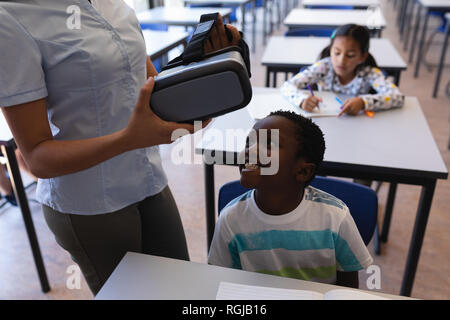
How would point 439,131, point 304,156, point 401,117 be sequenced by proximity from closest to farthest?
1. point 304,156
2. point 401,117
3. point 439,131

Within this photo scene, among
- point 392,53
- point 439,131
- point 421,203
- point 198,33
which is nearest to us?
point 198,33

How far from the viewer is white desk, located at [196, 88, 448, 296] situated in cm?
127

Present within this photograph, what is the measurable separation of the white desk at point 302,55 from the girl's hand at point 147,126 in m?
1.67

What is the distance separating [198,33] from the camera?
0.71 meters

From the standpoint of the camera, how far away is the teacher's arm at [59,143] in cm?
67

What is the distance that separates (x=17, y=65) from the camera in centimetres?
69

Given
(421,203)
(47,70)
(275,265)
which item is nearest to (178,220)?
(275,265)

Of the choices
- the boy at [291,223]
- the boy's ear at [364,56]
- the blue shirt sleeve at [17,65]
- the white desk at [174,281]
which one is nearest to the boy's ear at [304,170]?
the boy at [291,223]

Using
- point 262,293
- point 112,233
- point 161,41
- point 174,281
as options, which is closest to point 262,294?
point 262,293

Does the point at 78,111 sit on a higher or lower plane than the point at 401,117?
higher

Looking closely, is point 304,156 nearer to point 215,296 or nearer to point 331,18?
point 215,296

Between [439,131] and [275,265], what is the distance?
2647 millimetres

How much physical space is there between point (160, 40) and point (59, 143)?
205cm

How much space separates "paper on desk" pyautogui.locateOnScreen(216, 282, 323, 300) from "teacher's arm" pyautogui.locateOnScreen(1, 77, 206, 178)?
11.8 inches
